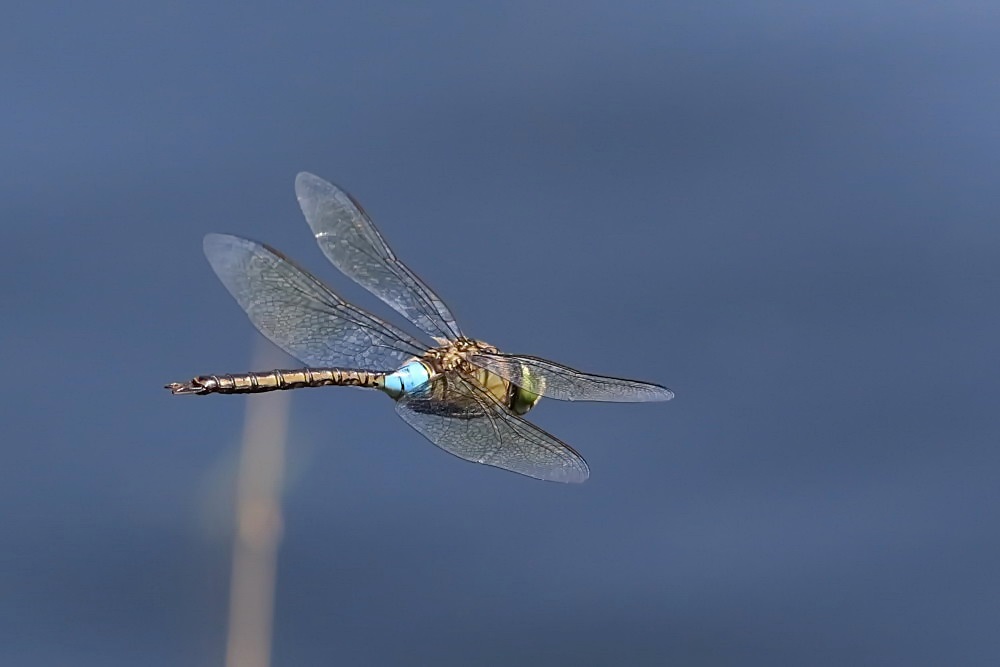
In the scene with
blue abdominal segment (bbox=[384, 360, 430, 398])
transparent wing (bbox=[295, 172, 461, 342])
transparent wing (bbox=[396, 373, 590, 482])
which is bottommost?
transparent wing (bbox=[396, 373, 590, 482])

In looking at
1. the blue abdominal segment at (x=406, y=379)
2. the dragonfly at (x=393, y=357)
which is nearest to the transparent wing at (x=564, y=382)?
the dragonfly at (x=393, y=357)

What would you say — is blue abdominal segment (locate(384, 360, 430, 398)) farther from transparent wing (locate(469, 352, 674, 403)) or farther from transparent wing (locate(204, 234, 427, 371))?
transparent wing (locate(469, 352, 674, 403))

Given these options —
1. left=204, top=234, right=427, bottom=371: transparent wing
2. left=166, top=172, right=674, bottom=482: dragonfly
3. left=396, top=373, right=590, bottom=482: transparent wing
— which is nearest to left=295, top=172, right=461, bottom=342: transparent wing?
left=166, top=172, right=674, bottom=482: dragonfly

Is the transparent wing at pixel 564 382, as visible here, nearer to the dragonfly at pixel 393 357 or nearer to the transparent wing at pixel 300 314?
the dragonfly at pixel 393 357

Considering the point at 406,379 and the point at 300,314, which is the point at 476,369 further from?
the point at 300,314

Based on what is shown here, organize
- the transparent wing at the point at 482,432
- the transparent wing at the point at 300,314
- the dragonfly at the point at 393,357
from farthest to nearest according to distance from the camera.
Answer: the transparent wing at the point at 300,314, the dragonfly at the point at 393,357, the transparent wing at the point at 482,432

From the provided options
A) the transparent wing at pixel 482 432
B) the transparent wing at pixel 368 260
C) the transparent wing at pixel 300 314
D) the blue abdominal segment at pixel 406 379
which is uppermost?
the transparent wing at pixel 368 260

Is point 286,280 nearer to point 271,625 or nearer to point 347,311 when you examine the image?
point 347,311

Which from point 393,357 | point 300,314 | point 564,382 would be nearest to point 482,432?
A: point 564,382
